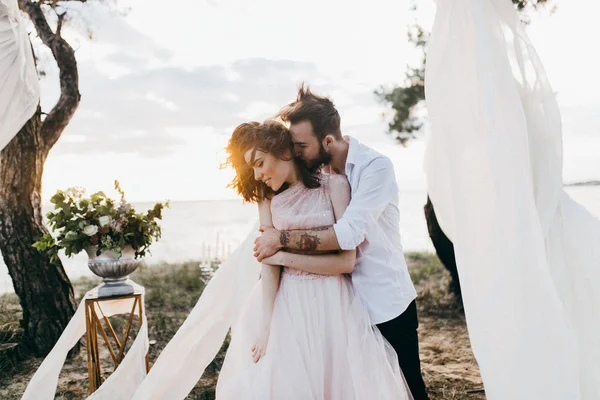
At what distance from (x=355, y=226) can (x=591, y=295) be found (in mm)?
796

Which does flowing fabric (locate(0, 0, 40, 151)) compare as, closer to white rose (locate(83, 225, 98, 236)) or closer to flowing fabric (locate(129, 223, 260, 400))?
white rose (locate(83, 225, 98, 236))

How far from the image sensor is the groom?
197 cm

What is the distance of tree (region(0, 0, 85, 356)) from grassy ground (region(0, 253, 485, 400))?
0.31m

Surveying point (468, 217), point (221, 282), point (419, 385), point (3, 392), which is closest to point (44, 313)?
point (3, 392)

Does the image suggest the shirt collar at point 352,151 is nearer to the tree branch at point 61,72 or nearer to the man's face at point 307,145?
the man's face at point 307,145

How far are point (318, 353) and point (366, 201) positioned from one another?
Answer: 1.97 feet

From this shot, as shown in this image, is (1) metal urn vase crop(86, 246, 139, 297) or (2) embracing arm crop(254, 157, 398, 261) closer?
(2) embracing arm crop(254, 157, 398, 261)

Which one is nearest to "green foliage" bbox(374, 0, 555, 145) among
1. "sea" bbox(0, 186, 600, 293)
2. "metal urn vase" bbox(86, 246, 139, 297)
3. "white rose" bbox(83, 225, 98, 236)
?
"metal urn vase" bbox(86, 246, 139, 297)

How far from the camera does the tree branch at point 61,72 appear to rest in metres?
4.34

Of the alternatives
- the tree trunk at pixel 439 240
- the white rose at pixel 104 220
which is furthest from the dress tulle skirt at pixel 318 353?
the tree trunk at pixel 439 240

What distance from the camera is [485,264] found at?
1.57 metres

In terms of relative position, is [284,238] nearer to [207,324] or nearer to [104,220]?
[207,324]

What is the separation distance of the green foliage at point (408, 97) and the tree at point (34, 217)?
2.79 metres

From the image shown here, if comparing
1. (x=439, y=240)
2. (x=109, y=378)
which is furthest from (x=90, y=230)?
(x=439, y=240)
